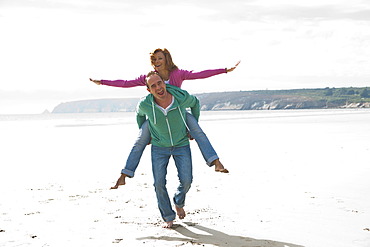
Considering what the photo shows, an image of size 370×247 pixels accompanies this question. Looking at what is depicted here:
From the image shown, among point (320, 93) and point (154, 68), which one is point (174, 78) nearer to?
point (154, 68)

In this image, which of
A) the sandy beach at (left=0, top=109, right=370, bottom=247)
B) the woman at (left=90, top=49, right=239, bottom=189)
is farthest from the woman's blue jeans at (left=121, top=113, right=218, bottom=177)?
the sandy beach at (left=0, top=109, right=370, bottom=247)

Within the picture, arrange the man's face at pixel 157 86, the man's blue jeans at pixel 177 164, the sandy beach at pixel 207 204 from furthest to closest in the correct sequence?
the man's blue jeans at pixel 177 164 < the sandy beach at pixel 207 204 < the man's face at pixel 157 86

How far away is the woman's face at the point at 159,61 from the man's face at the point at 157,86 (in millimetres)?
301

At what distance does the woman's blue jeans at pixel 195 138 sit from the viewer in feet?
18.0

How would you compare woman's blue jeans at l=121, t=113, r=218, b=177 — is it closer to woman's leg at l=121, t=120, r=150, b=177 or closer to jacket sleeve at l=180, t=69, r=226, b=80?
woman's leg at l=121, t=120, r=150, b=177

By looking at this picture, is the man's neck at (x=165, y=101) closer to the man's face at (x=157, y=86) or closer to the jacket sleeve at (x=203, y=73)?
the man's face at (x=157, y=86)

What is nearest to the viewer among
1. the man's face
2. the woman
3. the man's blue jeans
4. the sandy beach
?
the man's face

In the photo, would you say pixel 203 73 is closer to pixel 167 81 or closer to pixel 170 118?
pixel 167 81

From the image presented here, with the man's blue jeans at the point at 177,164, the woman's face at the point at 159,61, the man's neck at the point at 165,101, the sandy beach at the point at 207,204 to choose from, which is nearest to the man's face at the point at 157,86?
the man's neck at the point at 165,101

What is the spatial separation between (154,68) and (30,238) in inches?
104

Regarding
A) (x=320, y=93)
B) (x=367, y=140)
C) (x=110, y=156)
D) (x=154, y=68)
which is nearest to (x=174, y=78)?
(x=154, y=68)

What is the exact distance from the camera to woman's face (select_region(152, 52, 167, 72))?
5.38 m

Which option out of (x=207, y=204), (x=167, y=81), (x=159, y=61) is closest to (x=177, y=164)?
(x=167, y=81)

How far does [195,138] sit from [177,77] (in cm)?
82
